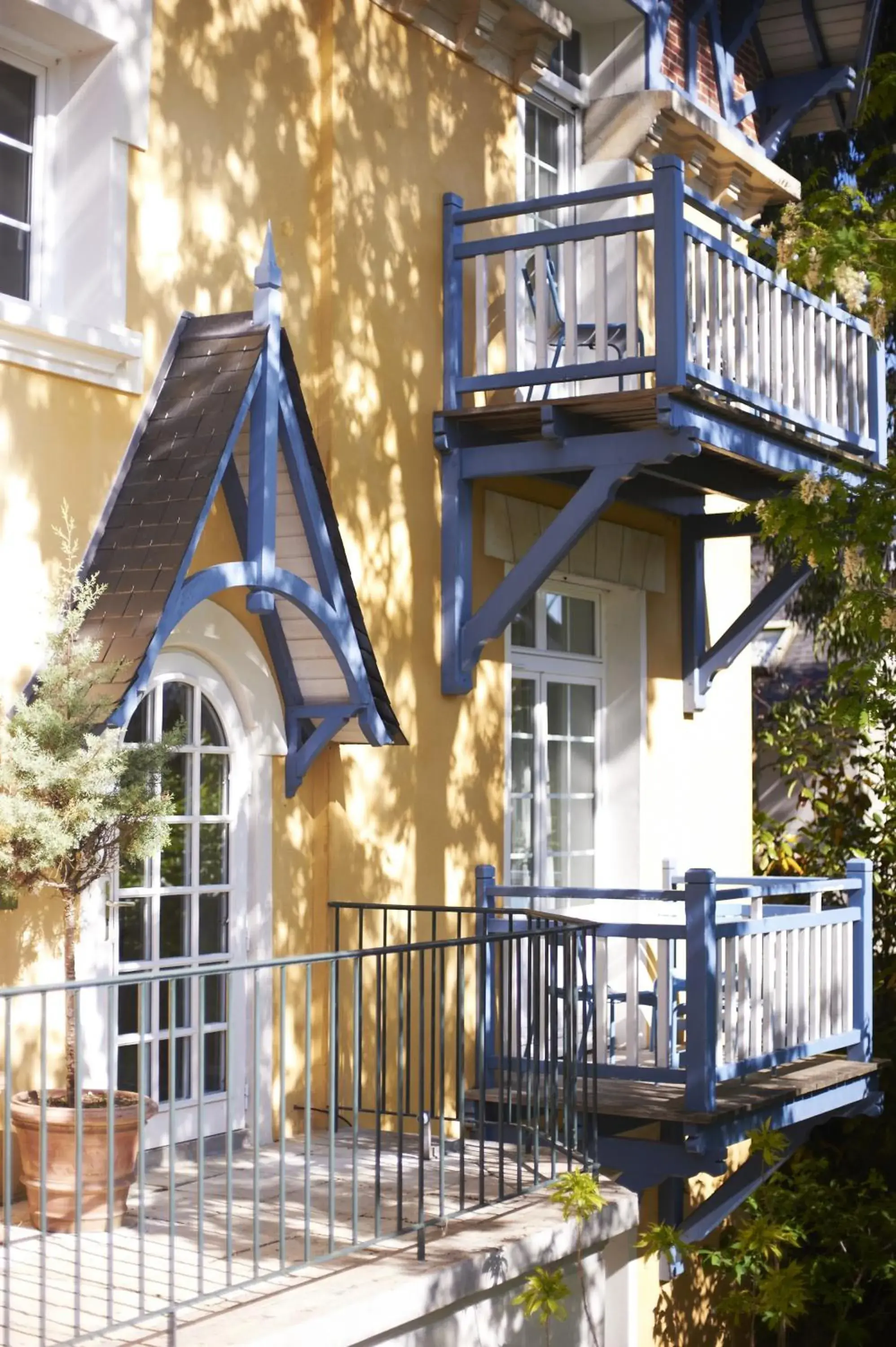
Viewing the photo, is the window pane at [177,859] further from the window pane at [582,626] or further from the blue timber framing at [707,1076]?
the window pane at [582,626]

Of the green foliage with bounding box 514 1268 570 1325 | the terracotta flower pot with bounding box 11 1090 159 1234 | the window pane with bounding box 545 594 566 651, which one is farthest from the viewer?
the window pane with bounding box 545 594 566 651

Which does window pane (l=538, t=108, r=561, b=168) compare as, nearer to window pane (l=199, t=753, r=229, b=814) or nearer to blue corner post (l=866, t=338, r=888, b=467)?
blue corner post (l=866, t=338, r=888, b=467)

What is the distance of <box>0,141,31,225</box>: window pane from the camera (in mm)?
6613

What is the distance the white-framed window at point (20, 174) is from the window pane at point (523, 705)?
390cm

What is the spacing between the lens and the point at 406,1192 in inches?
260

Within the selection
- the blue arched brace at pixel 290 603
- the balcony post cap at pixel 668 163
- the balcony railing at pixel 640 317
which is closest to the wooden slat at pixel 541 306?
the balcony railing at pixel 640 317

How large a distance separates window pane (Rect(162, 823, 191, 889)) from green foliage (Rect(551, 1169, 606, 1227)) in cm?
198

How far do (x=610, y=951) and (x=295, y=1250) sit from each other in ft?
16.0

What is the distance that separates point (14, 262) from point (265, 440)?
1.16m

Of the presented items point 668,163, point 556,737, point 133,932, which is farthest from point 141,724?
point 556,737

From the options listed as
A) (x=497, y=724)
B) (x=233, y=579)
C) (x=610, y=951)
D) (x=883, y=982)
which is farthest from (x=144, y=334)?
(x=883, y=982)

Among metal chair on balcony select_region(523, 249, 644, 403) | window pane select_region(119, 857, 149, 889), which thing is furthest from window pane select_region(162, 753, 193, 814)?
metal chair on balcony select_region(523, 249, 644, 403)

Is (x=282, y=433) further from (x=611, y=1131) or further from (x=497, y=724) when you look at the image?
(x=611, y=1131)

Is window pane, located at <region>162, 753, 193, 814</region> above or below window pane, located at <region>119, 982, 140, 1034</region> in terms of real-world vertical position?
above
